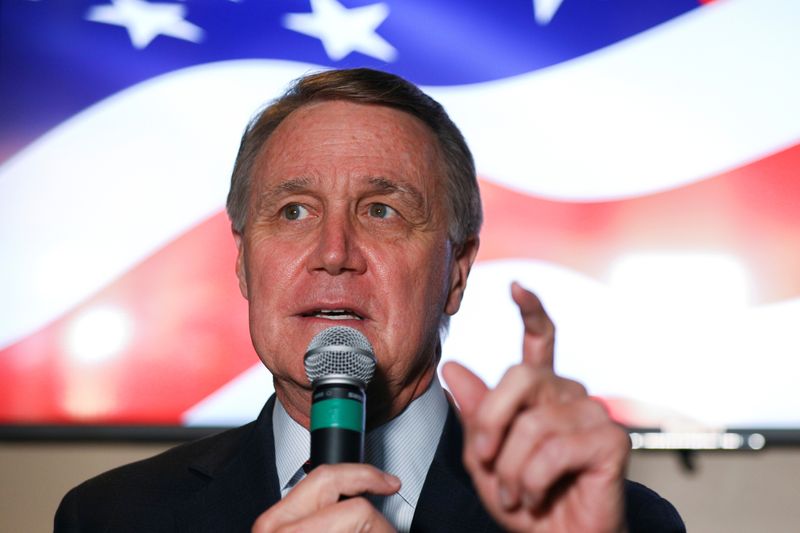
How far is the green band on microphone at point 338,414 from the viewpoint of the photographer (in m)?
0.98

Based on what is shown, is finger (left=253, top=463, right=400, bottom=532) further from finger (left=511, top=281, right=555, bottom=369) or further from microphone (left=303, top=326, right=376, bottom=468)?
finger (left=511, top=281, right=555, bottom=369)

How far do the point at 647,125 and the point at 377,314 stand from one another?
1083mm

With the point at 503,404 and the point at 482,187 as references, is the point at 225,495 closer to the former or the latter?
the point at 503,404

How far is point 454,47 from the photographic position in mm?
2312

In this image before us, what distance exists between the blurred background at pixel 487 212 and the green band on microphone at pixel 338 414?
1.20m

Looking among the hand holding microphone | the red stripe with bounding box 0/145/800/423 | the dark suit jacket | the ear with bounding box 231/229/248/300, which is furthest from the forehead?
the red stripe with bounding box 0/145/800/423

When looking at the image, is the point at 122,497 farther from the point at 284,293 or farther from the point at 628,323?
the point at 628,323

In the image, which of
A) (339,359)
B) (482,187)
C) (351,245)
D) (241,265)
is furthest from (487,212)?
(339,359)

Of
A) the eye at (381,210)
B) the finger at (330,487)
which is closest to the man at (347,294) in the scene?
the eye at (381,210)

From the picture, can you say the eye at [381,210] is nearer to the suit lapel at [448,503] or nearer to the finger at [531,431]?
the suit lapel at [448,503]

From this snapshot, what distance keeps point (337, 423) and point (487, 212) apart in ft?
4.37

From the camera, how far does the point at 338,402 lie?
99 cm

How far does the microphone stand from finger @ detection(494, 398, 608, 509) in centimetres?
17

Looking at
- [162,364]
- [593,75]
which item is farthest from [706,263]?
[162,364]
